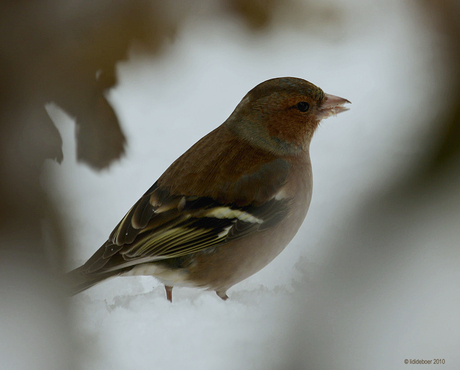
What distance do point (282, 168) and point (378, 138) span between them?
1118mm

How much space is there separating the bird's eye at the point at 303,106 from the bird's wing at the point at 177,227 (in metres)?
0.36

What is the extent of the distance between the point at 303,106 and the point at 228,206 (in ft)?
1.74

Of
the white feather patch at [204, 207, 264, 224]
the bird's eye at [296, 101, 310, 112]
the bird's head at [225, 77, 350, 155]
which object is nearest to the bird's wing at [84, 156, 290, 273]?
the white feather patch at [204, 207, 264, 224]

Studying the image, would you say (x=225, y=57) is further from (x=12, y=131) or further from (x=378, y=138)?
(x=12, y=131)

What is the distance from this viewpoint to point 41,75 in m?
2.30

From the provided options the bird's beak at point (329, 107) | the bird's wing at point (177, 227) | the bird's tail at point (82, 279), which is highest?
the bird's beak at point (329, 107)

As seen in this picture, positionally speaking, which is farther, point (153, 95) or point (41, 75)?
point (153, 95)

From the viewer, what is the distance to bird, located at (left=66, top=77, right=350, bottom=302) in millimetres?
1563

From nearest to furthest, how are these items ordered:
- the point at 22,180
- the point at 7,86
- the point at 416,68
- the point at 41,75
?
the point at 22,180 < the point at 7,86 < the point at 41,75 < the point at 416,68

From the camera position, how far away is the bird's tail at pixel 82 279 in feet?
4.91

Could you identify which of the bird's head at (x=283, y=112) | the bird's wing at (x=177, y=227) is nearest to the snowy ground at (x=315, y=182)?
the bird's wing at (x=177, y=227)

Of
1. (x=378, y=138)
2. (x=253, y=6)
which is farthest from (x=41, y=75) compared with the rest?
(x=378, y=138)

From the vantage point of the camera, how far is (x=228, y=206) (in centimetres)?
162

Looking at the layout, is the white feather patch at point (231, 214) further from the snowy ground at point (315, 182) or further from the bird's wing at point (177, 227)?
the snowy ground at point (315, 182)
